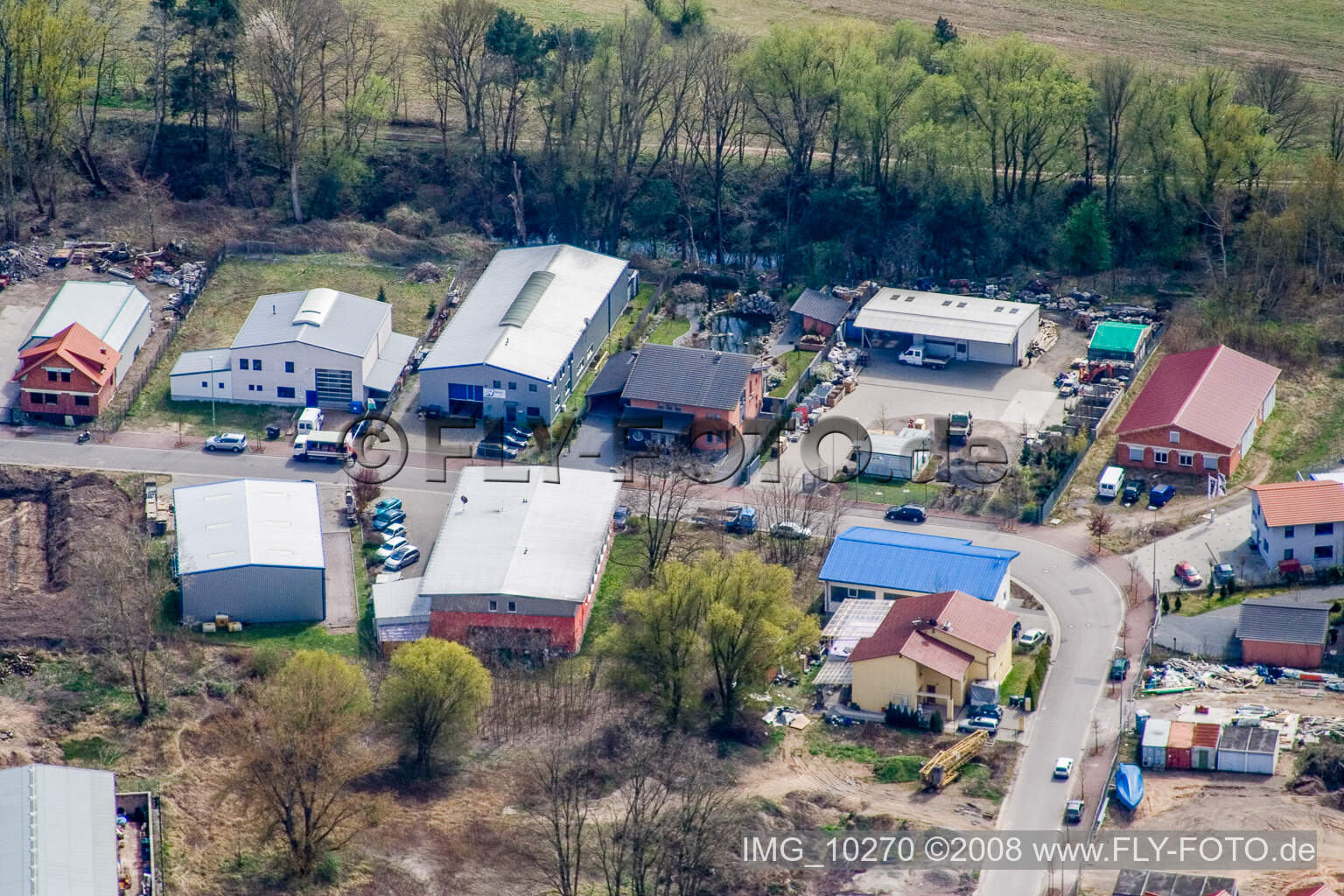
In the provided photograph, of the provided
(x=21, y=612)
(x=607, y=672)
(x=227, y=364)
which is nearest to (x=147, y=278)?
(x=227, y=364)

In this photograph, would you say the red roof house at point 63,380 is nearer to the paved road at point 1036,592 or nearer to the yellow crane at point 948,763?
the paved road at point 1036,592

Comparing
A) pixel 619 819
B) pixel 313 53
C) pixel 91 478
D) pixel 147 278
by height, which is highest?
pixel 313 53

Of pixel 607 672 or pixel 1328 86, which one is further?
pixel 1328 86

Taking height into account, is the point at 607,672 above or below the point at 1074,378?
below

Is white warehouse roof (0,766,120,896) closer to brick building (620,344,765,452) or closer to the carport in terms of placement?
brick building (620,344,765,452)

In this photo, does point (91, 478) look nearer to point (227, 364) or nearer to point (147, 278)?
point (227, 364)

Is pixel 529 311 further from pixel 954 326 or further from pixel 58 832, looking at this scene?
pixel 58 832
